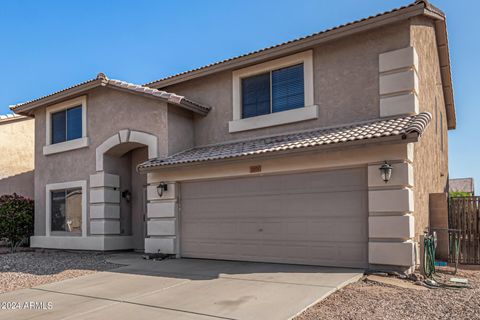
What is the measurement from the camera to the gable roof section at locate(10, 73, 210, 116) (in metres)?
12.1

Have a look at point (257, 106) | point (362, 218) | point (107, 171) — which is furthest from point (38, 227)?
point (362, 218)

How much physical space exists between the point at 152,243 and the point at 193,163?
3125 mm

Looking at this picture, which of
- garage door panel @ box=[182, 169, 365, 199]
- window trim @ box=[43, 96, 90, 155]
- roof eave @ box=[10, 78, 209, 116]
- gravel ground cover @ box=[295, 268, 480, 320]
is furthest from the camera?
window trim @ box=[43, 96, 90, 155]

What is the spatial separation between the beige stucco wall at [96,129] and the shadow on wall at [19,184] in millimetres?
3301

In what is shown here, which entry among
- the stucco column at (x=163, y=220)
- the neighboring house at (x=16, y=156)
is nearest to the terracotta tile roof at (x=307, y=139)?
the stucco column at (x=163, y=220)

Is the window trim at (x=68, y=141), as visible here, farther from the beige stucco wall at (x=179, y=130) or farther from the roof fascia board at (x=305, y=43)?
the beige stucco wall at (x=179, y=130)

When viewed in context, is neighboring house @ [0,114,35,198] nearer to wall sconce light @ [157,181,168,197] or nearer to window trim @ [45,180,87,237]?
window trim @ [45,180,87,237]

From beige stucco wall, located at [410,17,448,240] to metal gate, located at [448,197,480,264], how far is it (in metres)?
0.83

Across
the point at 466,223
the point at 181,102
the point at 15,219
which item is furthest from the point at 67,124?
the point at 466,223

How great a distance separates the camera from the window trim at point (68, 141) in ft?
47.7

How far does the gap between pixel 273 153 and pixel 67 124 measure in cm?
931

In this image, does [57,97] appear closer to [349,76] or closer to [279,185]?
[279,185]

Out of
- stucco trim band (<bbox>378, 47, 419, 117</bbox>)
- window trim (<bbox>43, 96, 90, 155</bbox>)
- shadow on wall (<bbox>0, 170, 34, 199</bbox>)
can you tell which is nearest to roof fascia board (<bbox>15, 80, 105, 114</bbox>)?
window trim (<bbox>43, 96, 90, 155</bbox>)

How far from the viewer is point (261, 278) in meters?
8.39
